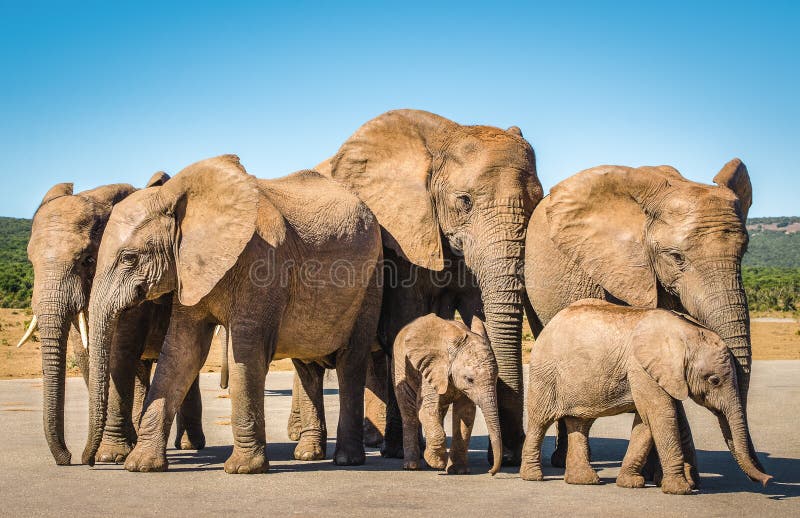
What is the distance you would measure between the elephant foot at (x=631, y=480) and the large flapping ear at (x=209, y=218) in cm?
357

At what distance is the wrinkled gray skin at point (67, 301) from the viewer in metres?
9.43

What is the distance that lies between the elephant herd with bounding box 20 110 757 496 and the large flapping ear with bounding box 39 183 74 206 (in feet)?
0.81

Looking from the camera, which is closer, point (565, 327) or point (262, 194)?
point (565, 327)

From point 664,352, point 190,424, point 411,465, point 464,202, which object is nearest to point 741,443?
point 664,352

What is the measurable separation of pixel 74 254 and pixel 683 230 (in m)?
5.34

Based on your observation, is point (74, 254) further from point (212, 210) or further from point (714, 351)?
point (714, 351)

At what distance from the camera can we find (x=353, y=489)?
8.37m

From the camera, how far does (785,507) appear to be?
7527mm

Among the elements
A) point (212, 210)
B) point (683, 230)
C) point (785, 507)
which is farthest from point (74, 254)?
point (785, 507)

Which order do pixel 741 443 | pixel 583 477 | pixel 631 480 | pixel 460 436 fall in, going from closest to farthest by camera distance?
pixel 741 443 < pixel 631 480 < pixel 583 477 < pixel 460 436

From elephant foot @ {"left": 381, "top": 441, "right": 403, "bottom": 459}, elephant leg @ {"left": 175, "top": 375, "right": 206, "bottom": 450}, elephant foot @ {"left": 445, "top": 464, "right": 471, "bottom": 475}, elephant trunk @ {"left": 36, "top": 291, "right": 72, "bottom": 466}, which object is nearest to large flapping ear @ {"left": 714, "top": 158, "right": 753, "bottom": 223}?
elephant foot @ {"left": 445, "top": 464, "right": 471, "bottom": 475}

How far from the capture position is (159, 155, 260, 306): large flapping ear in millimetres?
8961

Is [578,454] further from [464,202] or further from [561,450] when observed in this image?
[464,202]

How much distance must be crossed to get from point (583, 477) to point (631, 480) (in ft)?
1.38
